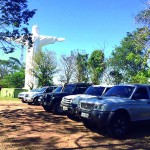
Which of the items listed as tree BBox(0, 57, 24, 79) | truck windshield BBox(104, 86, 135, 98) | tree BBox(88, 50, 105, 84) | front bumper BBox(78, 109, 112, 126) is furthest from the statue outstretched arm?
front bumper BBox(78, 109, 112, 126)

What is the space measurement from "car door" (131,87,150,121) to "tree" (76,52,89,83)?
33090 millimetres

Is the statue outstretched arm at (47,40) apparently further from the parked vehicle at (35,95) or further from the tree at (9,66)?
the tree at (9,66)

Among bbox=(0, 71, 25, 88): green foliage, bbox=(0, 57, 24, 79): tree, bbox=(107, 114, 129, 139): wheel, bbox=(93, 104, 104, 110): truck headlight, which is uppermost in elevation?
bbox=(0, 57, 24, 79): tree

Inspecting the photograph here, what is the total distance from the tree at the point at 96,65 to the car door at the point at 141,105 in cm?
3017

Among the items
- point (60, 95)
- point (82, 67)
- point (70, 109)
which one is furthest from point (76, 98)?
point (82, 67)

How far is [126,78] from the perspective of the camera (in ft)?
160

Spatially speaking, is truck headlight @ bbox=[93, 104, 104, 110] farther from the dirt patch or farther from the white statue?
the white statue

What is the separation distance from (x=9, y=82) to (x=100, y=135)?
62.4m

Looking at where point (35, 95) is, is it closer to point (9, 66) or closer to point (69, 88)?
point (69, 88)

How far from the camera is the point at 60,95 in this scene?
18.2 m

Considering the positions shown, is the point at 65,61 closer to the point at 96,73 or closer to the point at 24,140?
the point at 96,73

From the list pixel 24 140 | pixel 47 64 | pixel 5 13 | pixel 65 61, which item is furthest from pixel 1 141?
pixel 65 61

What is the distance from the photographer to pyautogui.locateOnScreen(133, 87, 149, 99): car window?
11988 millimetres

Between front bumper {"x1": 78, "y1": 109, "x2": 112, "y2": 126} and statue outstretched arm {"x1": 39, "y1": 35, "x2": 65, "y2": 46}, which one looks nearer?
front bumper {"x1": 78, "y1": 109, "x2": 112, "y2": 126}
